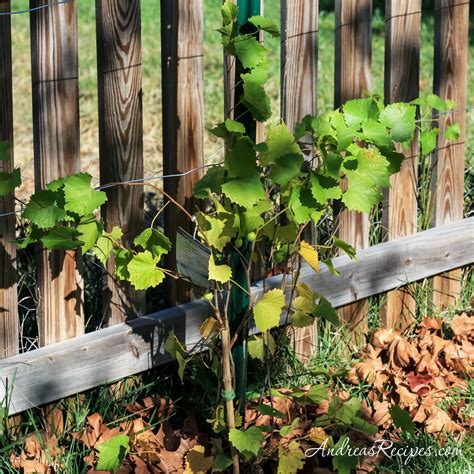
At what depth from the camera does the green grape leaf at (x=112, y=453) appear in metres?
→ 2.56

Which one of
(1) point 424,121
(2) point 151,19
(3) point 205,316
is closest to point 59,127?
(3) point 205,316

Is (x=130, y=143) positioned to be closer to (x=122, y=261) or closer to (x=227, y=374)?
(x=122, y=261)

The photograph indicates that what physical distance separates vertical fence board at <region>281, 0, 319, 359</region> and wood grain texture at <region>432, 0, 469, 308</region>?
63 cm

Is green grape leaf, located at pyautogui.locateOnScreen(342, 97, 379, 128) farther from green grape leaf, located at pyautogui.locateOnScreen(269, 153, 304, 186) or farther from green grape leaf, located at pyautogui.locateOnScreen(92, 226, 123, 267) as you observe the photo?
green grape leaf, located at pyautogui.locateOnScreen(92, 226, 123, 267)

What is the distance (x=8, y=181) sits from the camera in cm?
250

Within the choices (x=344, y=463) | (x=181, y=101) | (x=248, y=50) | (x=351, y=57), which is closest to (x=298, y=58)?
(x=351, y=57)

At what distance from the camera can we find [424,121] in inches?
141

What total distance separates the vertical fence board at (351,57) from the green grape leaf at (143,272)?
0.83 metres

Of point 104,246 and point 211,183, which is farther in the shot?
point 104,246

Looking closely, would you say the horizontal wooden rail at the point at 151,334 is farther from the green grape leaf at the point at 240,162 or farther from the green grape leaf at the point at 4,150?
the green grape leaf at the point at 240,162

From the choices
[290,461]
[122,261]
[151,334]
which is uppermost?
[122,261]

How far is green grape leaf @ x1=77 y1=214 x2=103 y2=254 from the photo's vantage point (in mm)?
2568

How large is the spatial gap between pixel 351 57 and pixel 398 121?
0.69 m

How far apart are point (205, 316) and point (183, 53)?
2.59 feet
